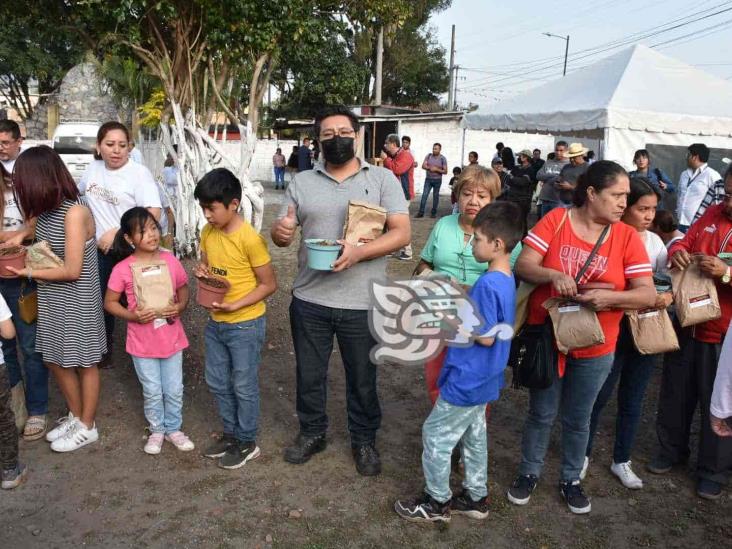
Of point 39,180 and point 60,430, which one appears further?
point 60,430

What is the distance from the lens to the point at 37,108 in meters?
28.7

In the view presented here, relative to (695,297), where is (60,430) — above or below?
below

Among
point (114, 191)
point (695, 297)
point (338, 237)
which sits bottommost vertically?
point (695, 297)

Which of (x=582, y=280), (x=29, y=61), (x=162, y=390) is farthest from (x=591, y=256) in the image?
(x=29, y=61)

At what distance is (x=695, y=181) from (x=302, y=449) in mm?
7155

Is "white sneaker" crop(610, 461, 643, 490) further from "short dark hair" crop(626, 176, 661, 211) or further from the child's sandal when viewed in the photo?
the child's sandal

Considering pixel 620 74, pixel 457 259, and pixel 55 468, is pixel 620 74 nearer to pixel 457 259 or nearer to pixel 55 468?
pixel 457 259

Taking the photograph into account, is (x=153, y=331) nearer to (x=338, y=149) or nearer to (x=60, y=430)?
(x=60, y=430)

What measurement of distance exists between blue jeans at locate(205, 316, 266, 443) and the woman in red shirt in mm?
1492

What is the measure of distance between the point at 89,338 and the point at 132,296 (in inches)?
14.4

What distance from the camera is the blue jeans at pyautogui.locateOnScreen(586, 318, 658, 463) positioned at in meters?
3.33

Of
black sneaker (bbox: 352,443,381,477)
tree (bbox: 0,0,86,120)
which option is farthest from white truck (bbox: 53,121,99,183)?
black sneaker (bbox: 352,443,381,477)

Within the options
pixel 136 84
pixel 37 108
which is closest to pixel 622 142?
pixel 136 84

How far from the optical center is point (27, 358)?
152 inches
